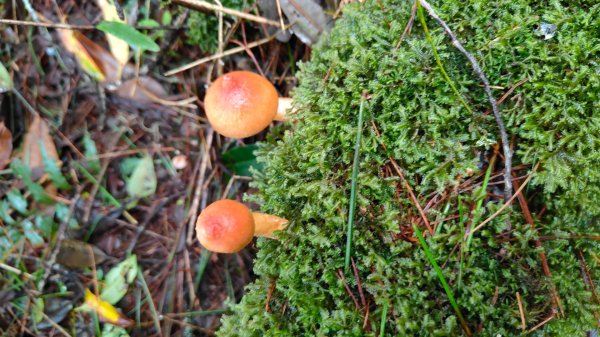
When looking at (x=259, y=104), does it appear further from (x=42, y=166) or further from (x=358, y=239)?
(x=42, y=166)

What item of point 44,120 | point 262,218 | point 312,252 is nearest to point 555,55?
point 312,252

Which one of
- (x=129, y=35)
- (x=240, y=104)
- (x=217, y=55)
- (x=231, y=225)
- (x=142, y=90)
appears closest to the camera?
(x=231, y=225)

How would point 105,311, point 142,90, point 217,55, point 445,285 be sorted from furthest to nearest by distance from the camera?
point 142,90
point 217,55
point 105,311
point 445,285

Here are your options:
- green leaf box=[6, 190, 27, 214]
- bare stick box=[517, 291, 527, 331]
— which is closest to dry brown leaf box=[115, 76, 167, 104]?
green leaf box=[6, 190, 27, 214]

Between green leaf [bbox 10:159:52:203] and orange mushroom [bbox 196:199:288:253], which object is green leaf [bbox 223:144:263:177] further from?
green leaf [bbox 10:159:52:203]

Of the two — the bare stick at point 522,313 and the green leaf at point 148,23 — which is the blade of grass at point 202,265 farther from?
the bare stick at point 522,313

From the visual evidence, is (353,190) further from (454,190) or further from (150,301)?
(150,301)

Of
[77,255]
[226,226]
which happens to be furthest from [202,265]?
[226,226]
